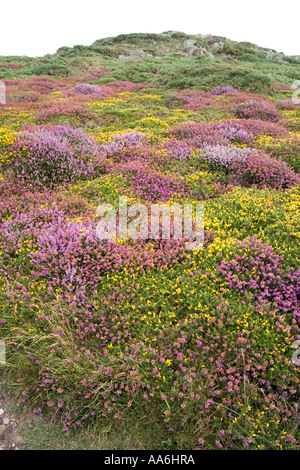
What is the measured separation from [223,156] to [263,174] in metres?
1.52

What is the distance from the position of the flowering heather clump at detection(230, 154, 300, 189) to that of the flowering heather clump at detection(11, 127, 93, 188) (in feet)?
15.0

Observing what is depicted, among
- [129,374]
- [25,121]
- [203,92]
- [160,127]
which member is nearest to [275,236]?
[129,374]

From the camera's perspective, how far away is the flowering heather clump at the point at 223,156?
9008 mm

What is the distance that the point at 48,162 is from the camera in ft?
28.3

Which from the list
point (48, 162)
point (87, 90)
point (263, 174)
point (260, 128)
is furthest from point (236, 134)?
point (87, 90)

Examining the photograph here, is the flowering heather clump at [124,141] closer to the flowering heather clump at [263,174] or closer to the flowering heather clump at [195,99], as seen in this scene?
the flowering heather clump at [263,174]

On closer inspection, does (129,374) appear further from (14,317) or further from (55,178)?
(55,178)

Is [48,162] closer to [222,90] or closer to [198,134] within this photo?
[198,134]

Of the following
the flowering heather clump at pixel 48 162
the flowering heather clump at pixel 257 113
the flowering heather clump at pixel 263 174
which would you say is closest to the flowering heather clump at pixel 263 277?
the flowering heather clump at pixel 263 174

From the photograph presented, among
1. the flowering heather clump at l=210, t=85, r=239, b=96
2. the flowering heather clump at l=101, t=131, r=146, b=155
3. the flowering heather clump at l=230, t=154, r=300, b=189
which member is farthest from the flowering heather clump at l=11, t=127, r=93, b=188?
the flowering heather clump at l=210, t=85, r=239, b=96

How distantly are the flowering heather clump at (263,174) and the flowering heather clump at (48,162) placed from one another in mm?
4573

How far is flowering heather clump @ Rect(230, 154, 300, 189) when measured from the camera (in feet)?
26.3

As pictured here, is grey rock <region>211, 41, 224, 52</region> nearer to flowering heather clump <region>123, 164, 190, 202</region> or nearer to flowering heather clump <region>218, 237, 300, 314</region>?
flowering heather clump <region>123, 164, 190, 202</region>
